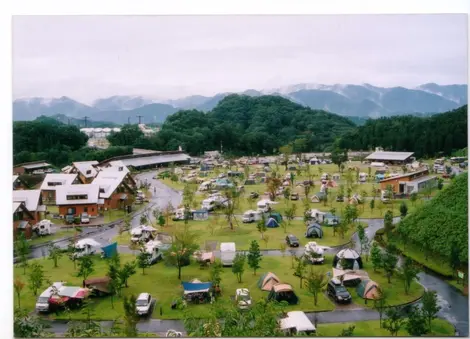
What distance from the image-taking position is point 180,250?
5176mm

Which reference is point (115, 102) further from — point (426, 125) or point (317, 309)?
point (426, 125)

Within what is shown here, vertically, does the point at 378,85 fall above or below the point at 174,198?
above

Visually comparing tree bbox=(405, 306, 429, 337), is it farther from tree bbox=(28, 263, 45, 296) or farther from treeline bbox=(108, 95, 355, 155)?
tree bbox=(28, 263, 45, 296)

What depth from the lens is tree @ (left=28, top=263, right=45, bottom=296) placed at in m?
4.90

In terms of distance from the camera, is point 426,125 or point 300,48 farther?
point 426,125

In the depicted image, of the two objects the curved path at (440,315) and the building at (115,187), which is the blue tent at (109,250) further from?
the curved path at (440,315)

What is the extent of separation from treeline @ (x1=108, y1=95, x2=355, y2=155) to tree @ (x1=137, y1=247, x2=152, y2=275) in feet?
3.30

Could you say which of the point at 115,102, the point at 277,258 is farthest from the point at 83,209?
the point at 277,258

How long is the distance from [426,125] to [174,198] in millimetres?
2460

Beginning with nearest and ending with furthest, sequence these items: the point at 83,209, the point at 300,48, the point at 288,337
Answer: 1. the point at 288,337
2. the point at 300,48
3. the point at 83,209

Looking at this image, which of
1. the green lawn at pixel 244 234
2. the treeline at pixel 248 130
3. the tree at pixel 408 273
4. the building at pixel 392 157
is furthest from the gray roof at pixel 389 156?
the tree at pixel 408 273

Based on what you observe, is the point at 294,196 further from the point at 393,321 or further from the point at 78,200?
the point at 78,200

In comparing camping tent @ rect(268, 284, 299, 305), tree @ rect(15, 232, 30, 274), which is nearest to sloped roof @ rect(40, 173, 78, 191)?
tree @ rect(15, 232, 30, 274)
